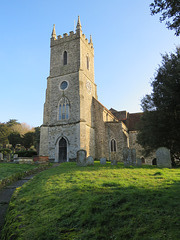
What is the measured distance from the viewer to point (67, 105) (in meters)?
22.4

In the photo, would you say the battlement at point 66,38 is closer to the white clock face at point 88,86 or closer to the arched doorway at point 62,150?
the white clock face at point 88,86

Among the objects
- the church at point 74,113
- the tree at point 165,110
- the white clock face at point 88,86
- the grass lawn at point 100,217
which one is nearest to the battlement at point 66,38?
the church at point 74,113

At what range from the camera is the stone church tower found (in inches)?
817

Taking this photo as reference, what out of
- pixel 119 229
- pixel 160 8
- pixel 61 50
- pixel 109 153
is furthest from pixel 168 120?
pixel 61 50

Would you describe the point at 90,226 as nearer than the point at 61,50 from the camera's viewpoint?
Yes

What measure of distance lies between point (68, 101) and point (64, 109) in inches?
46.9

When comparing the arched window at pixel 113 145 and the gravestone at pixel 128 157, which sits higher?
the arched window at pixel 113 145

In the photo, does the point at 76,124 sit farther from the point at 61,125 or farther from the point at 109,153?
the point at 109,153

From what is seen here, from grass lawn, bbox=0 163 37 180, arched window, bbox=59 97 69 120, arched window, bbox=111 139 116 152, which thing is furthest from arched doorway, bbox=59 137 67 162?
grass lawn, bbox=0 163 37 180

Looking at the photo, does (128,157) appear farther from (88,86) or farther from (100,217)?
(88,86)

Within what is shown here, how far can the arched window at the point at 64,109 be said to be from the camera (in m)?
22.2

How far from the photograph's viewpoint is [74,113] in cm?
2150

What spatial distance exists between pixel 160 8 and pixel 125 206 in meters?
5.91

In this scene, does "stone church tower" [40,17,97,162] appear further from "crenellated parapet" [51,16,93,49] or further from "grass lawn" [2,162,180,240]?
"grass lawn" [2,162,180,240]
